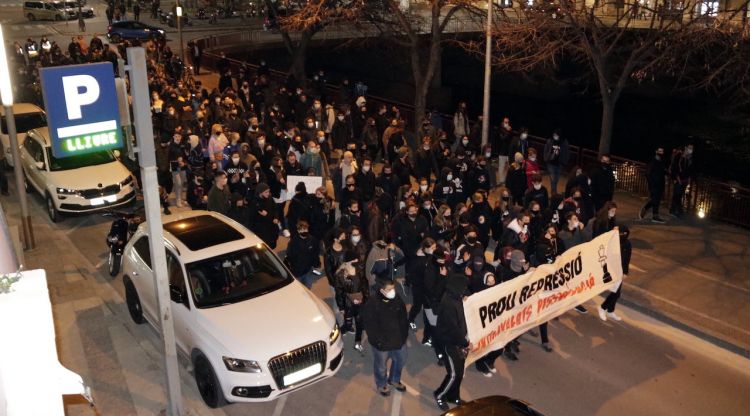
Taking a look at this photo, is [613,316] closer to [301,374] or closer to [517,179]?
[517,179]

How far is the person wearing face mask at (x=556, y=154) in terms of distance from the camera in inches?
661

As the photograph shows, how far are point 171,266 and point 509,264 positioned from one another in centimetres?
457

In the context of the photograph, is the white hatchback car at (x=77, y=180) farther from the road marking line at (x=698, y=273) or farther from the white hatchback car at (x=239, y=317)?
the road marking line at (x=698, y=273)

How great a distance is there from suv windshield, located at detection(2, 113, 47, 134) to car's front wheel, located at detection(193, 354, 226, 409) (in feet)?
36.7

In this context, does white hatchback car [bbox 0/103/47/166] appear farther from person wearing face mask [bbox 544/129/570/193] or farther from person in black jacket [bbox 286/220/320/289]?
person wearing face mask [bbox 544/129/570/193]

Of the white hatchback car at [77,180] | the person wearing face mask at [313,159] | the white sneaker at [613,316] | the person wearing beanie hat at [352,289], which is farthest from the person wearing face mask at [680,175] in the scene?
the white hatchback car at [77,180]

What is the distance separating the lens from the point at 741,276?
43.8ft

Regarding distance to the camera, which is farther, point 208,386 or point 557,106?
point 557,106

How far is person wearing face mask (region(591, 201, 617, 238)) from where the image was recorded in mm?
12039

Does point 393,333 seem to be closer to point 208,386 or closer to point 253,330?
point 253,330

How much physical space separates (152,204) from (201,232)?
2.47 meters

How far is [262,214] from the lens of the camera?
1288 cm

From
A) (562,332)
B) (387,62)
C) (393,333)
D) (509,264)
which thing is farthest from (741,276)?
(387,62)

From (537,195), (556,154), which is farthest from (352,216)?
(556,154)
